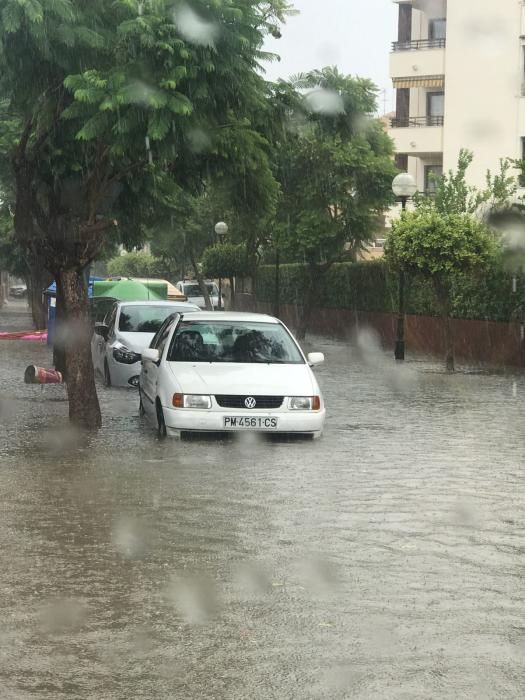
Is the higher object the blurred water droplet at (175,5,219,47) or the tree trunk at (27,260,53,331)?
the blurred water droplet at (175,5,219,47)

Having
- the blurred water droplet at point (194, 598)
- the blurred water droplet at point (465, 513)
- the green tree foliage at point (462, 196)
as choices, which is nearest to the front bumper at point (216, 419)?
the blurred water droplet at point (465, 513)

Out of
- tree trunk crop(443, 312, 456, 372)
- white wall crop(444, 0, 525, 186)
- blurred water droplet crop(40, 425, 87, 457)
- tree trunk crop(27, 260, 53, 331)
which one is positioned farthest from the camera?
white wall crop(444, 0, 525, 186)

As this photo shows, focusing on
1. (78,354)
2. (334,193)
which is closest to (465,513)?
(78,354)

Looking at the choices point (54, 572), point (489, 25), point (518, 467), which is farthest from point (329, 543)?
point (489, 25)

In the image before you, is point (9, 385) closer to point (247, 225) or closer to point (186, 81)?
point (247, 225)

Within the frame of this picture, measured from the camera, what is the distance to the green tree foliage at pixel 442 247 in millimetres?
26984

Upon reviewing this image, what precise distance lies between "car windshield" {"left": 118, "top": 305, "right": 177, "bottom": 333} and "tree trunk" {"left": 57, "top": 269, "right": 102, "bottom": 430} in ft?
20.4

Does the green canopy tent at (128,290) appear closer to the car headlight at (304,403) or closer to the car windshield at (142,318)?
the car windshield at (142,318)

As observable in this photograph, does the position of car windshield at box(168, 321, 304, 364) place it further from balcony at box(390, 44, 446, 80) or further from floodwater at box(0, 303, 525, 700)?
balcony at box(390, 44, 446, 80)

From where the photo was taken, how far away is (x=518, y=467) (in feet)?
41.7

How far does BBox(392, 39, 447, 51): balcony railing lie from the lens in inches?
1935

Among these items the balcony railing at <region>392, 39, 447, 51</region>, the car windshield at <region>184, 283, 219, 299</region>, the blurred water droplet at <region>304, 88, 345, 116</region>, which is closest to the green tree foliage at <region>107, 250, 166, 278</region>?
the car windshield at <region>184, 283, 219, 299</region>

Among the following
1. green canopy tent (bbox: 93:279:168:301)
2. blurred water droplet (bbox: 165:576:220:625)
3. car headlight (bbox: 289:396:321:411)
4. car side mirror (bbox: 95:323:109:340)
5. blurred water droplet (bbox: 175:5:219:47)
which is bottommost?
blurred water droplet (bbox: 165:576:220:625)

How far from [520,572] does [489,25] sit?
133 ft
